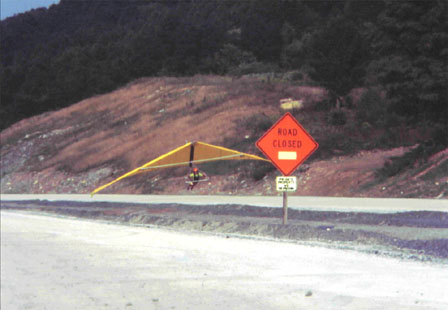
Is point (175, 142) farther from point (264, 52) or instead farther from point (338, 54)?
point (264, 52)

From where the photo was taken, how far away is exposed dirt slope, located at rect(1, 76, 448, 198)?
118 feet

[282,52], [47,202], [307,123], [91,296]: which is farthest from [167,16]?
[91,296]

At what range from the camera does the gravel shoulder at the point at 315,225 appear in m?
15.3

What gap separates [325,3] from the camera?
132 m

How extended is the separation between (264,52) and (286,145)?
94517 millimetres

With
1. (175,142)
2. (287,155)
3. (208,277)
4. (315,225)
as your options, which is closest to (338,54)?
(175,142)

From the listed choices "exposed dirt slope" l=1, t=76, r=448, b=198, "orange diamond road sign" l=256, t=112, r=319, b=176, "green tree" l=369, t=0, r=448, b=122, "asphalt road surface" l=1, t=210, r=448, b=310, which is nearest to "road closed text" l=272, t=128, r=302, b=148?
"orange diamond road sign" l=256, t=112, r=319, b=176

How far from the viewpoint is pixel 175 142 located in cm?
5519

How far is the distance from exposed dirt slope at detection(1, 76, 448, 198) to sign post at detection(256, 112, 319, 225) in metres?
11.7

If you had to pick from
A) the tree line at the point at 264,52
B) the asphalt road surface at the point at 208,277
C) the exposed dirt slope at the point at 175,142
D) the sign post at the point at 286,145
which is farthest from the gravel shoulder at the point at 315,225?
the tree line at the point at 264,52

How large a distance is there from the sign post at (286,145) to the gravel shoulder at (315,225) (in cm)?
159

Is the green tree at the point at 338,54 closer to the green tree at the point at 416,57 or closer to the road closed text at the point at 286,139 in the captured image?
the green tree at the point at 416,57

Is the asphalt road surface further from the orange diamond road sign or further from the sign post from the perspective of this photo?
the orange diamond road sign

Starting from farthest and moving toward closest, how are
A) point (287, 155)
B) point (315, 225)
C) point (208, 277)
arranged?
point (315, 225)
point (287, 155)
point (208, 277)
